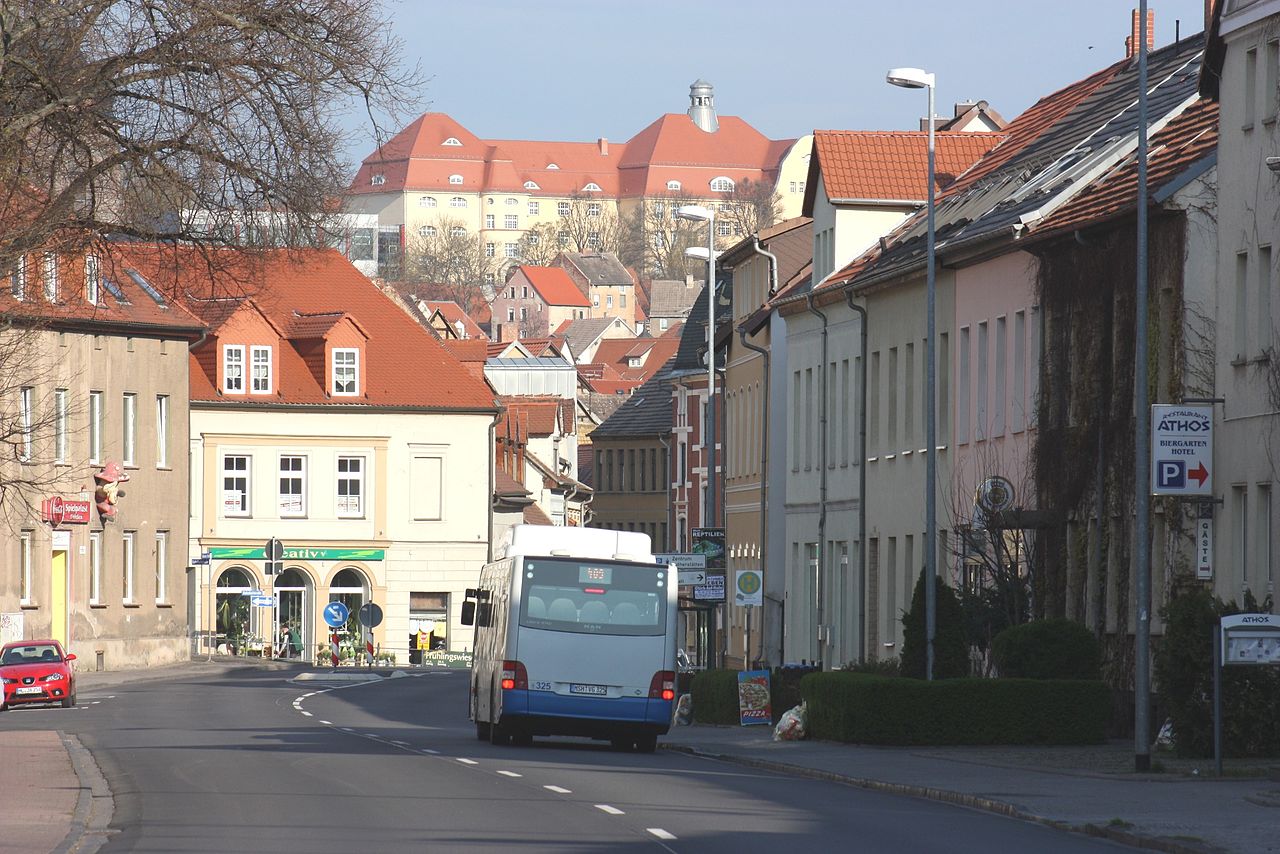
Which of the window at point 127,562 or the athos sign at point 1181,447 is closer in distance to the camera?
the athos sign at point 1181,447

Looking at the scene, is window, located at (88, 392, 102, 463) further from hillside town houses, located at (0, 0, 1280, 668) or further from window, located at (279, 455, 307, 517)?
window, located at (279, 455, 307, 517)

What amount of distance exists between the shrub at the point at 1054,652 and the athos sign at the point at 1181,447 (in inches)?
236

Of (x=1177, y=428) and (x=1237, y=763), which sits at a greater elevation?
(x=1177, y=428)

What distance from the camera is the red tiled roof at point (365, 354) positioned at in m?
79.5

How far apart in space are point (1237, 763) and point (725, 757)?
767cm

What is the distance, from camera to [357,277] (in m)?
86.4

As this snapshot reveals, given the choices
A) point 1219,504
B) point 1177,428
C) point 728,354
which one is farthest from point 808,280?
point 1177,428

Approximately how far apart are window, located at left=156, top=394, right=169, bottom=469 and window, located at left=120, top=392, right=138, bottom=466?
3.87 feet

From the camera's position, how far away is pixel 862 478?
4888 cm

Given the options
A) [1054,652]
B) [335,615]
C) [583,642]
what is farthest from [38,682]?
[335,615]

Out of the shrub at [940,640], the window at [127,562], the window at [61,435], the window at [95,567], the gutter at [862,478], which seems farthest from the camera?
the window at [127,562]

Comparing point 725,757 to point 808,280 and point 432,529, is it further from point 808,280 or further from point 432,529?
point 432,529

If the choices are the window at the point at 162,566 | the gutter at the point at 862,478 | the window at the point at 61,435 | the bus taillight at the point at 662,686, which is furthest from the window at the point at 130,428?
the bus taillight at the point at 662,686

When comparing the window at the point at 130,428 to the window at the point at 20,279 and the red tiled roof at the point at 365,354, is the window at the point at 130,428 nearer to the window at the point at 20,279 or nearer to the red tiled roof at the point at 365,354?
the red tiled roof at the point at 365,354
